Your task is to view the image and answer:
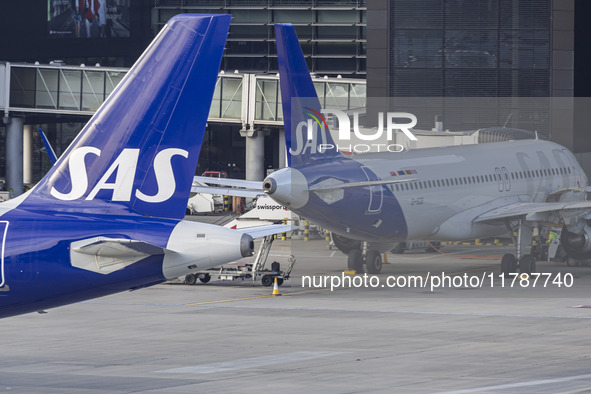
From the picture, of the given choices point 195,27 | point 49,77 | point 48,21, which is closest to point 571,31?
point 49,77

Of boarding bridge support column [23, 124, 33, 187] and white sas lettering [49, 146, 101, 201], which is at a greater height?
white sas lettering [49, 146, 101, 201]

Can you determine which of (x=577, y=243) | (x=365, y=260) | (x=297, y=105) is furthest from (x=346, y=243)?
(x=577, y=243)

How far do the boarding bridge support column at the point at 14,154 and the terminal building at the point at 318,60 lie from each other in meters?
0.12

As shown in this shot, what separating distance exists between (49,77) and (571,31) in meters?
40.7

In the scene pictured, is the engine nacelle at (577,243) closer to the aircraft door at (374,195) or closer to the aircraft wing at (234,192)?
the aircraft door at (374,195)

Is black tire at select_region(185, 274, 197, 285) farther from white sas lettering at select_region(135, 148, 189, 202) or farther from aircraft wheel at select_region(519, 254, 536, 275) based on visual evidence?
white sas lettering at select_region(135, 148, 189, 202)

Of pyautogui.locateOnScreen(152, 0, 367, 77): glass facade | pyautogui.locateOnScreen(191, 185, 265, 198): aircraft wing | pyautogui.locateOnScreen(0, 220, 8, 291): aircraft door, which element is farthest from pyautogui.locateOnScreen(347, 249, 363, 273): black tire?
pyautogui.locateOnScreen(152, 0, 367, 77): glass facade

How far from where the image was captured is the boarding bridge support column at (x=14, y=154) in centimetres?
9088

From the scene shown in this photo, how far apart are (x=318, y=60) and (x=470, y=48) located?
188 feet

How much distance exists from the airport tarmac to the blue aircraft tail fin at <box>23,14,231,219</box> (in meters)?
4.38

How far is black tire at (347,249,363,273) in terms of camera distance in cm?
4725

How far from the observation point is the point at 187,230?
60.7 feet

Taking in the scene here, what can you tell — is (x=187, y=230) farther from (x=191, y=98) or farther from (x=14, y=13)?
(x=14, y=13)

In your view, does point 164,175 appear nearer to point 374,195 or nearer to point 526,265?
point 374,195
